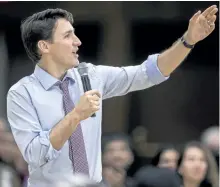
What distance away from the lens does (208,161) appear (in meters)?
4.25

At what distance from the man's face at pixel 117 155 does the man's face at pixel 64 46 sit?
60.8 inches

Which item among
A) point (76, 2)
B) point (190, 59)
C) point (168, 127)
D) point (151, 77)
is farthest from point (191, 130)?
point (151, 77)

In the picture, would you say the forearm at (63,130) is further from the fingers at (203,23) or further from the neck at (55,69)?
the fingers at (203,23)

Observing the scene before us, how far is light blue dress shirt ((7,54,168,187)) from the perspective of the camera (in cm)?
262

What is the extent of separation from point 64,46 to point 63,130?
0.40 metres

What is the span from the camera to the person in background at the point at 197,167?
4.11 meters

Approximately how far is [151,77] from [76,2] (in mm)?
2297

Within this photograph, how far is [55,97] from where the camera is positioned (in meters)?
2.73

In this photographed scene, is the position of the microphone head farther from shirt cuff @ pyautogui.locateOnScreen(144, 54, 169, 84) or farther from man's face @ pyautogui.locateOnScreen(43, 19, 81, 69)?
shirt cuff @ pyautogui.locateOnScreen(144, 54, 169, 84)

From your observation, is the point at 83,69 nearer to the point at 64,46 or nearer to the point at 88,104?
the point at 64,46

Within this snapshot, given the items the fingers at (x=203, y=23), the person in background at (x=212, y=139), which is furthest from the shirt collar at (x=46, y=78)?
the person in background at (x=212, y=139)

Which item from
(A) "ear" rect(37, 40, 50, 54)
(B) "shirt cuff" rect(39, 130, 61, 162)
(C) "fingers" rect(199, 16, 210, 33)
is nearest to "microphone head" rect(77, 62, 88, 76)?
(A) "ear" rect(37, 40, 50, 54)

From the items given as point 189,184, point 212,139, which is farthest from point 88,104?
point 212,139

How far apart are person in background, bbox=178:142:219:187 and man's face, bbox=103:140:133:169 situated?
35 centimetres
